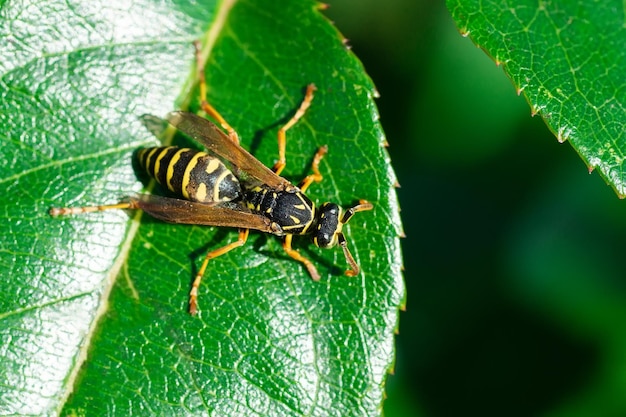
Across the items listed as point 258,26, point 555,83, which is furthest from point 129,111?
point 555,83

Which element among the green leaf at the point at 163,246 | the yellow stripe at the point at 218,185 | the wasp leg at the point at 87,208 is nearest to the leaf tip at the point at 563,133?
the green leaf at the point at 163,246

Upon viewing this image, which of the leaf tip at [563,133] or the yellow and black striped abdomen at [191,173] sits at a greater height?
the leaf tip at [563,133]

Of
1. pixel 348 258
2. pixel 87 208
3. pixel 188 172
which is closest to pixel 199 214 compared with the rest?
pixel 188 172

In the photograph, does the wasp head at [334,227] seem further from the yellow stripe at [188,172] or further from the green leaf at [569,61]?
the green leaf at [569,61]

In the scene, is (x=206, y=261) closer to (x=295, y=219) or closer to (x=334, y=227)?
(x=295, y=219)

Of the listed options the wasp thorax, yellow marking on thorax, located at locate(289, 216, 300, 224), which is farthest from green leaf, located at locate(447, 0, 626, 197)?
yellow marking on thorax, located at locate(289, 216, 300, 224)

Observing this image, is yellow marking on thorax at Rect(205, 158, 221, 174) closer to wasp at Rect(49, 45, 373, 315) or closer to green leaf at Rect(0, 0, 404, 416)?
wasp at Rect(49, 45, 373, 315)
